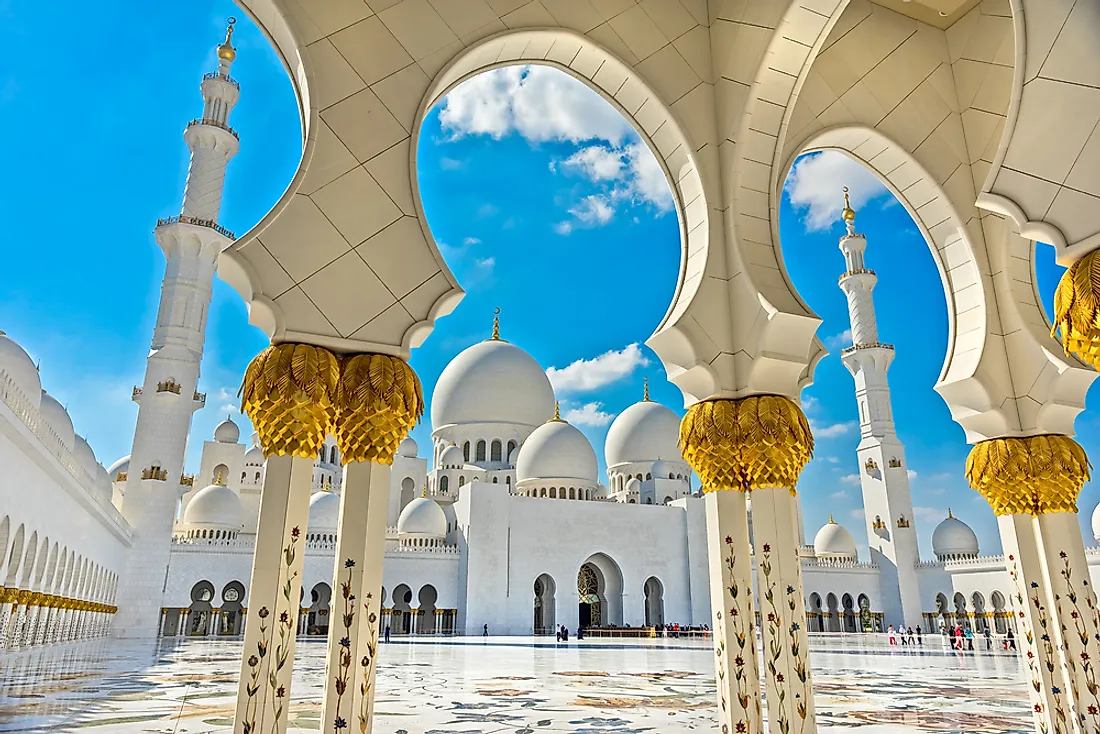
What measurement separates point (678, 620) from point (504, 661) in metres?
12.7

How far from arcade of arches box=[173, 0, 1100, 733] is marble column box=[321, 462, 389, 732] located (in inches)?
0.5

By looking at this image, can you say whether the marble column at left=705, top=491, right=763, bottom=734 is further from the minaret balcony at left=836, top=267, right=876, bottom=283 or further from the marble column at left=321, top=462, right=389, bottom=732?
the minaret balcony at left=836, top=267, right=876, bottom=283

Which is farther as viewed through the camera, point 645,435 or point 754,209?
point 645,435

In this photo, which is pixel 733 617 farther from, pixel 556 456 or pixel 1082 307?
pixel 556 456

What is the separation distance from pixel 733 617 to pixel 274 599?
1.86 metres

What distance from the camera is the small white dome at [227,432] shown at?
2358cm

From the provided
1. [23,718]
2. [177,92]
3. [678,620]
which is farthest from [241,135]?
[678,620]

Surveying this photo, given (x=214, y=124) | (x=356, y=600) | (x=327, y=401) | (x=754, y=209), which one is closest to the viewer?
(x=356, y=600)

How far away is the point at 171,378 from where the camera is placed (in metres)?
16.2

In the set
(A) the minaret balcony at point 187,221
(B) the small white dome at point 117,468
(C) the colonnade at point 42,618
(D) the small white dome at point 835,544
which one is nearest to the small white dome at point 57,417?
(C) the colonnade at point 42,618

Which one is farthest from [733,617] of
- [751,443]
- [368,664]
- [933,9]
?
[933,9]

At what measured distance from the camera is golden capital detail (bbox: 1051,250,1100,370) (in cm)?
226

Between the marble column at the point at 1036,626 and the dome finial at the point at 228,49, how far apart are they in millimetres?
19639

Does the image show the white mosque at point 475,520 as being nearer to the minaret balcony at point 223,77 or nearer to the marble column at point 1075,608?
the minaret balcony at point 223,77
